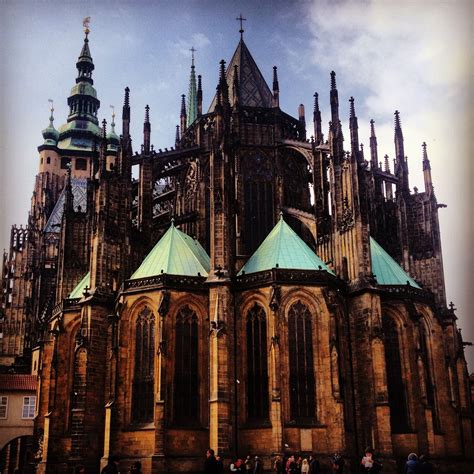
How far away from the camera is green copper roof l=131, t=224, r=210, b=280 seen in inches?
1619

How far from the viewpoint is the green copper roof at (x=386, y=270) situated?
4362 centimetres

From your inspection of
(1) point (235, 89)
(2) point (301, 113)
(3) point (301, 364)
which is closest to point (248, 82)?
(1) point (235, 89)

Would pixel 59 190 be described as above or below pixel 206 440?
above

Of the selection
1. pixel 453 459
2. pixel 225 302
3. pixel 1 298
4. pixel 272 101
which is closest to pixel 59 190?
pixel 1 298

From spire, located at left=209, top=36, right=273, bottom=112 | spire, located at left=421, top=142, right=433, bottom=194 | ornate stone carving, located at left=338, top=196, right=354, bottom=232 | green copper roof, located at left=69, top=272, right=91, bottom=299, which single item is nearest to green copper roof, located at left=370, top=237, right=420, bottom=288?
ornate stone carving, located at left=338, top=196, right=354, bottom=232

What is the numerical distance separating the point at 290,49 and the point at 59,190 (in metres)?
55.7

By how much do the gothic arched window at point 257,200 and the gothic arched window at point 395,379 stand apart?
1043 cm

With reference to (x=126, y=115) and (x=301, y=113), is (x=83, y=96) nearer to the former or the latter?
(x=301, y=113)

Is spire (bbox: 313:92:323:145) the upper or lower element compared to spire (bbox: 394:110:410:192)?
upper

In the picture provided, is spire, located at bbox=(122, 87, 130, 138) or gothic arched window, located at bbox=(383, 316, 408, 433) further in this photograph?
spire, located at bbox=(122, 87, 130, 138)

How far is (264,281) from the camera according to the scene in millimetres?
39875

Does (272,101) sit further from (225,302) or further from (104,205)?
(225,302)

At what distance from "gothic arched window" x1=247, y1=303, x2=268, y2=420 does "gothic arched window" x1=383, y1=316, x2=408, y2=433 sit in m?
7.28

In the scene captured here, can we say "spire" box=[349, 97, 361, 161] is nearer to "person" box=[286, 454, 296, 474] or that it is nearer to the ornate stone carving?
the ornate stone carving
